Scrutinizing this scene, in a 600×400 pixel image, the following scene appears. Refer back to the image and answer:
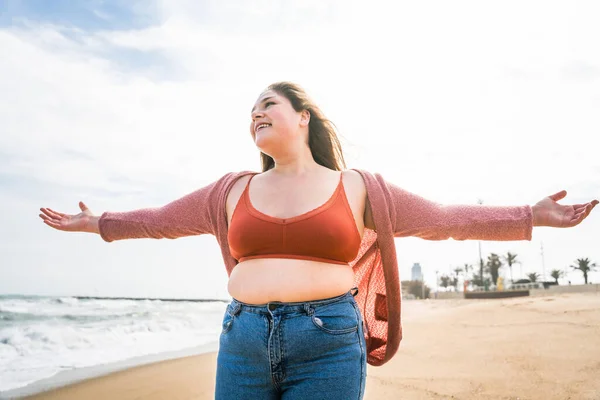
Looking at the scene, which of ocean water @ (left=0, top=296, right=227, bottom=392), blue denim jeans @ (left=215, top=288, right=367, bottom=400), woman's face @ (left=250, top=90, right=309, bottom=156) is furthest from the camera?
ocean water @ (left=0, top=296, right=227, bottom=392)

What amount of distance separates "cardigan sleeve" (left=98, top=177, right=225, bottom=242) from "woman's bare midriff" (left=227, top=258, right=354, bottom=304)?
0.58 metres

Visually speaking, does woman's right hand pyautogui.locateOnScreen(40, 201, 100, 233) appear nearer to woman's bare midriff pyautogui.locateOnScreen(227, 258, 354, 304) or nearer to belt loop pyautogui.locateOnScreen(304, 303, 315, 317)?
woman's bare midriff pyautogui.locateOnScreen(227, 258, 354, 304)

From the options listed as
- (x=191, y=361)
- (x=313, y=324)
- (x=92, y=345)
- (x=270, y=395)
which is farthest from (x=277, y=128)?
(x=92, y=345)

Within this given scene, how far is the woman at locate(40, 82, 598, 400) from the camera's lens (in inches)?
74.8

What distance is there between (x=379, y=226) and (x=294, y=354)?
748 mm

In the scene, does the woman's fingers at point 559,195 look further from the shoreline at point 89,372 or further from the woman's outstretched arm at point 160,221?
the shoreline at point 89,372

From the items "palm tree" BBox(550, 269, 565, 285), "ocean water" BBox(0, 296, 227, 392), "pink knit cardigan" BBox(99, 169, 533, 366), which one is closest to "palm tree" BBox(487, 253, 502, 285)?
"palm tree" BBox(550, 269, 565, 285)

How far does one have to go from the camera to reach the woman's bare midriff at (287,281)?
1.96m

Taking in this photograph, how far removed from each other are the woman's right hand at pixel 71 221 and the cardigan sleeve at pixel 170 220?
64 mm

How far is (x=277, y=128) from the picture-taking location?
7.97 feet

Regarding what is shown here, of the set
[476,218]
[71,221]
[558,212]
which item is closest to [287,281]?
[476,218]

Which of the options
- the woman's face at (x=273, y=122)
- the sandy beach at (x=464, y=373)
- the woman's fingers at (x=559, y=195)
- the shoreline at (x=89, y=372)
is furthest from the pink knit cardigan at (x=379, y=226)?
the shoreline at (x=89, y=372)

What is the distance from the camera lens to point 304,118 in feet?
8.52

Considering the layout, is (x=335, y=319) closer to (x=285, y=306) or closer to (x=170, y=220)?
(x=285, y=306)
